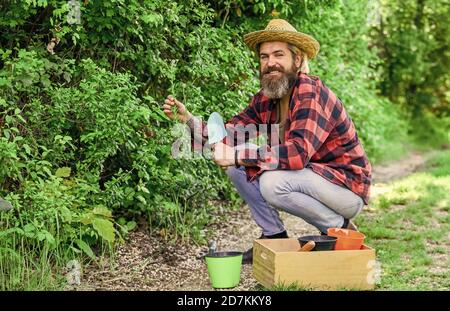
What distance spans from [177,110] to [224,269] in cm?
111

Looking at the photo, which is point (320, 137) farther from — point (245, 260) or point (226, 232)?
point (226, 232)

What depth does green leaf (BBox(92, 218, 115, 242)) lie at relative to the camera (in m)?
4.11

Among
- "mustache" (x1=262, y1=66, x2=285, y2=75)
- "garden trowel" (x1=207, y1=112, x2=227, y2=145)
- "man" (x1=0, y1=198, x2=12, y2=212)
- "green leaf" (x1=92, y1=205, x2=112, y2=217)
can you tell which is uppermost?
"mustache" (x1=262, y1=66, x2=285, y2=75)

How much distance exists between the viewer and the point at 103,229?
411 centimetres

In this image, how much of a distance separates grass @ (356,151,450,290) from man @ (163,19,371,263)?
470 millimetres

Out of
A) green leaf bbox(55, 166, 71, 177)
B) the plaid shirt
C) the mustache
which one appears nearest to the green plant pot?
→ the plaid shirt

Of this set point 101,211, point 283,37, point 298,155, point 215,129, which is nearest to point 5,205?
point 101,211

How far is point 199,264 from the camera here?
176 inches

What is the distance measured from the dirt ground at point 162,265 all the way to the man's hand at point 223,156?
0.65 metres

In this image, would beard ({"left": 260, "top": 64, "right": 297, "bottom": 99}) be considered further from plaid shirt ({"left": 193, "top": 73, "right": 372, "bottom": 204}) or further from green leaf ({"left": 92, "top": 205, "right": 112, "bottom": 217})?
green leaf ({"left": 92, "top": 205, "right": 112, "bottom": 217})

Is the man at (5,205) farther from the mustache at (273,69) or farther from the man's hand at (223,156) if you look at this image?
the mustache at (273,69)

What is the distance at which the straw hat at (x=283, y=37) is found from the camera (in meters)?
4.27
